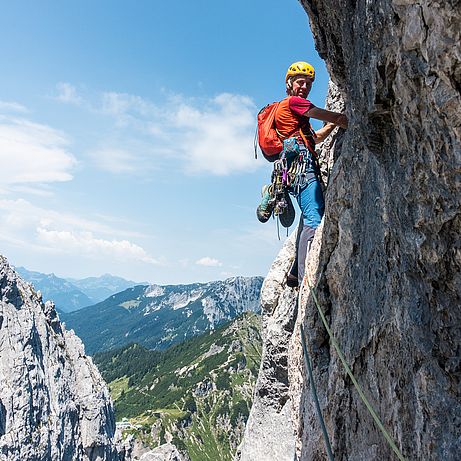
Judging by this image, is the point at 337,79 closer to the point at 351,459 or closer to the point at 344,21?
the point at 344,21

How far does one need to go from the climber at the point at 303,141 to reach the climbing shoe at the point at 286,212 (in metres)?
0.41

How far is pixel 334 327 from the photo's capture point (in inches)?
289

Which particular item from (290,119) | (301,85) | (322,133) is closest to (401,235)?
(290,119)

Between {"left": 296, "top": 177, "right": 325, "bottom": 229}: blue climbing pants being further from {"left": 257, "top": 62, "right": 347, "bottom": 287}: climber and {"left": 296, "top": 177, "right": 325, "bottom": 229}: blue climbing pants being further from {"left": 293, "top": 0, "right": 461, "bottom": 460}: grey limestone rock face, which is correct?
{"left": 293, "top": 0, "right": 461, "bottom": 460}: grey limestone rock face

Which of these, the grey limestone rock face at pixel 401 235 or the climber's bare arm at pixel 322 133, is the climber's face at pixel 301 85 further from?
the grey limestone rock face at pixel 401 235

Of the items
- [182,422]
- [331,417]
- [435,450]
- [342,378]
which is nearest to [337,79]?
[342,378]

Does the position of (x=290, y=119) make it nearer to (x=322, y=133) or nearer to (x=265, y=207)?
(x=322, y=133)

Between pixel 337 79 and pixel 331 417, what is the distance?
22.0 feet

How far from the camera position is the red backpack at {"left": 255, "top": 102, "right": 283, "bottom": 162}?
8.99 metres

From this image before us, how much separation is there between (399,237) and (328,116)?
3732 mm

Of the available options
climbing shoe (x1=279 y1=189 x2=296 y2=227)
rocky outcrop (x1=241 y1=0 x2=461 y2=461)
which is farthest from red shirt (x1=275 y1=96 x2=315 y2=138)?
climbing shoe (x1=279 y1=189 x2=296 y2=227)

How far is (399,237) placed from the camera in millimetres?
4789

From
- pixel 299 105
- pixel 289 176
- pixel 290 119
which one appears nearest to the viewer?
pixel 299 105

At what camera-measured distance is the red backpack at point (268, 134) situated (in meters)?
8.99
